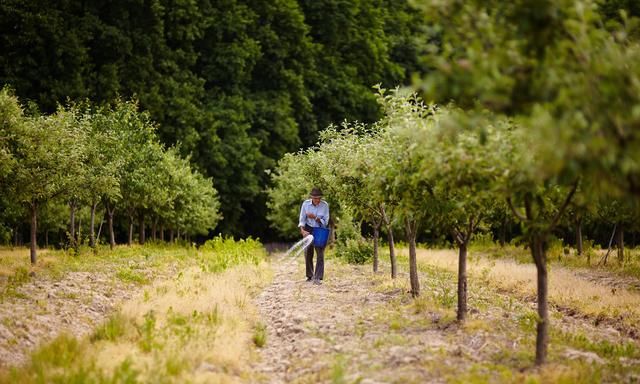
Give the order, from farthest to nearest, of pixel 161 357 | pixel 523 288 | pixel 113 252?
pixel 113 252 → pixel 523 288 → pixel 161 357

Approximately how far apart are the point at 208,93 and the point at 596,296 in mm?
38414

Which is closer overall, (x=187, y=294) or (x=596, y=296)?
(x=187, y=294)

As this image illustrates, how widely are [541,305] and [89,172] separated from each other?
817 inches

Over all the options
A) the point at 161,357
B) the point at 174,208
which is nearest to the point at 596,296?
the point at 161,357

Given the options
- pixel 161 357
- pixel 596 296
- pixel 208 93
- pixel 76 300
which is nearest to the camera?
pixel 161 357

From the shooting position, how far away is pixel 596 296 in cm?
1884

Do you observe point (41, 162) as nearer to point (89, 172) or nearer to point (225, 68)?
point (89, 172)

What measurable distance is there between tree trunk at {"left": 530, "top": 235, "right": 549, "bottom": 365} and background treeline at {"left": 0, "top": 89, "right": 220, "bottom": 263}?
49.7 ft

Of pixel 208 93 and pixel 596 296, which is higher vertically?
pixel 208 93

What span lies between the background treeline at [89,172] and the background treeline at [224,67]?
495cm

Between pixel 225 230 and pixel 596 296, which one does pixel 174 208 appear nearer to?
pixel 225 230

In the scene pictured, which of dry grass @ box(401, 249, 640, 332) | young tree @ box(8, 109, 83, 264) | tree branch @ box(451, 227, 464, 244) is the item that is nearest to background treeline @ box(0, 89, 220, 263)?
young tree @ box(8, 109, 83, 264)

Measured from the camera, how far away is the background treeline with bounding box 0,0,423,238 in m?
41.9

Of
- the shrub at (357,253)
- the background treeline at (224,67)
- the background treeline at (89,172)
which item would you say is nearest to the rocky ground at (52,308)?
the background treeline at (89,172)
